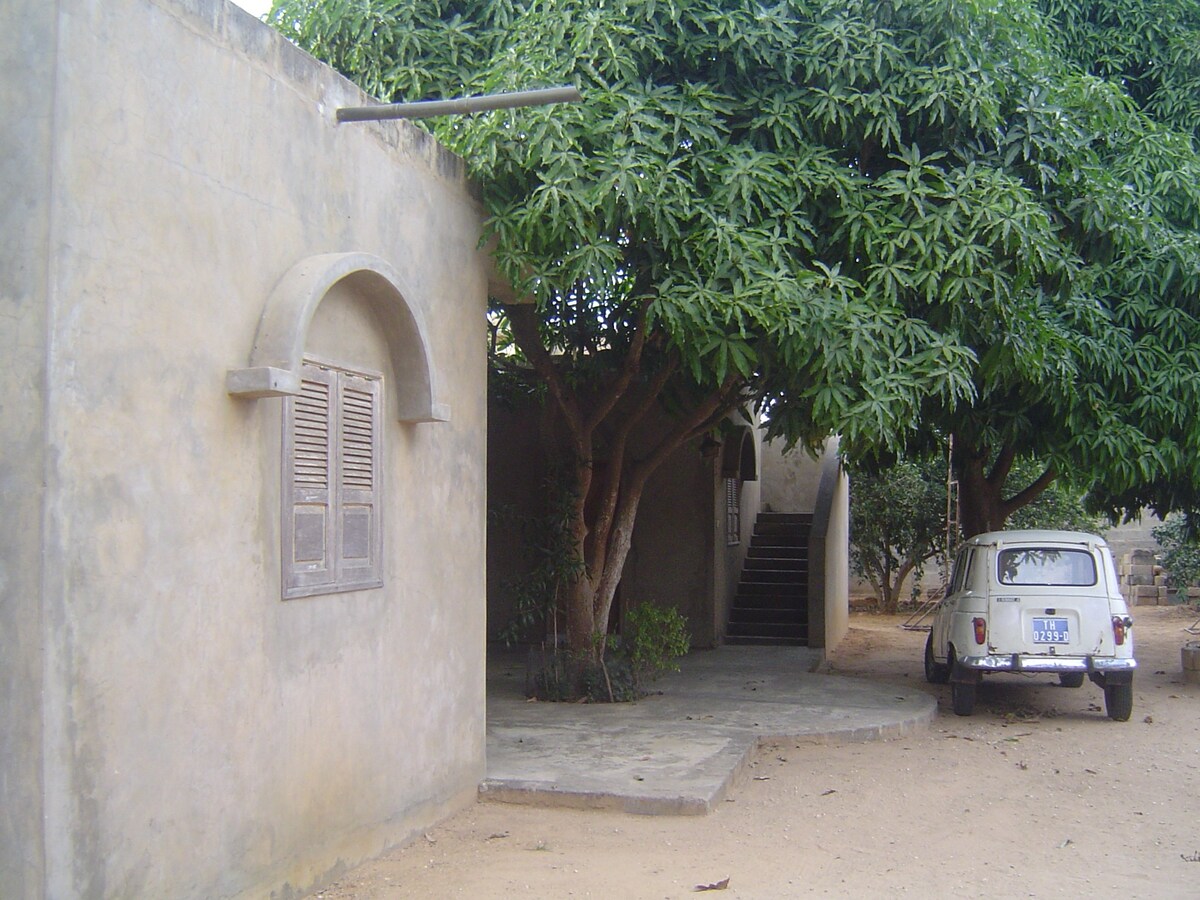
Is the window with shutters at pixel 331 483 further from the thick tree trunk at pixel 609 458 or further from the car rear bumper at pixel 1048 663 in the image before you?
the car rear bumper at pixel 1048 663

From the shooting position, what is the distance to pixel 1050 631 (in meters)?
10.8

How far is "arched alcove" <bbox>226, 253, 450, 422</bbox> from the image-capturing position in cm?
493

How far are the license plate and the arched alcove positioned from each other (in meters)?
6.68

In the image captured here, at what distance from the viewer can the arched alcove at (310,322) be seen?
4934 mm

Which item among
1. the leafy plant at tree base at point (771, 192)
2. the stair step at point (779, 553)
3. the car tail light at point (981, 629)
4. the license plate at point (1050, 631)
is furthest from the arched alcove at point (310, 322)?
the stair step at point (779, 553)

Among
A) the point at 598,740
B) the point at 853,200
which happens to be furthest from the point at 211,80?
the point at 598,740

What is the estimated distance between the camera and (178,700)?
4.56 meters

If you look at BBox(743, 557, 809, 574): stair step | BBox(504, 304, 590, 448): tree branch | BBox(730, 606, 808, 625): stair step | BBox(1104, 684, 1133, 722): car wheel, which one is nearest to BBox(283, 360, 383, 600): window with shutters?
BBox(504, 304, 590, 448): tree branch

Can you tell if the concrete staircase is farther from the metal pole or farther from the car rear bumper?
the metal pole

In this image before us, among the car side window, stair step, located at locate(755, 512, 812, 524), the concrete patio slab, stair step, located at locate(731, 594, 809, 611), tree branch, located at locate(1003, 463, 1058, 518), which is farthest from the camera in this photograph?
stair step, located at locate(755, 512, 812, 524)

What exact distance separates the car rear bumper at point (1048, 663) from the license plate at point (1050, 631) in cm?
16

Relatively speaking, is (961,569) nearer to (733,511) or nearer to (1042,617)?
(1042,617)

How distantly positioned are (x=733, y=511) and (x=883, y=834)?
1021 centimetres

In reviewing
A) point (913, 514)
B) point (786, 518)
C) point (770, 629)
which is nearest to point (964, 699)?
point (770, 629)
